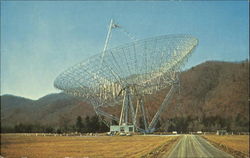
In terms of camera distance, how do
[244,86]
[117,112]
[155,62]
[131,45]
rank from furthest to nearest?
[244,86] < [117,112] < [155,62] < [131,45]

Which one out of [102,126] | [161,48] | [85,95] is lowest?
[102,126]

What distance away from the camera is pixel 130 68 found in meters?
53.9

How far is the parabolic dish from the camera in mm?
48844

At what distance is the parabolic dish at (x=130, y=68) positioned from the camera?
1923 inches

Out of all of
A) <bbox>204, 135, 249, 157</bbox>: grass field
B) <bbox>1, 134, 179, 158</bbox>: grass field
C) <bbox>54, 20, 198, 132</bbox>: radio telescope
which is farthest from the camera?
<bbox>54, 20, 198, 132</bbox>: radio telescope

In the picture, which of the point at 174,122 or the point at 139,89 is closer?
the point at 139,89

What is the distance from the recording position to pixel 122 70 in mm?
54375

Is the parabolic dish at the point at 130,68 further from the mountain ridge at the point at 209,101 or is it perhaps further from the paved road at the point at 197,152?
the mountain ridge at the point at 209,101

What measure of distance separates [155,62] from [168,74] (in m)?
5.01

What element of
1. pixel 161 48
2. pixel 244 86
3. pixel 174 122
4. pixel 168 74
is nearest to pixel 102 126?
pixel 174 122

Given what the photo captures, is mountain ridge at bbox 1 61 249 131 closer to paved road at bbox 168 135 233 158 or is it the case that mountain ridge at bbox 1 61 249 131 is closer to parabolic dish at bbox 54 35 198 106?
parabolic dish at bbox 54 35 198 106

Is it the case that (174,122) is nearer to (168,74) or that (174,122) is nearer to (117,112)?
(117,112)

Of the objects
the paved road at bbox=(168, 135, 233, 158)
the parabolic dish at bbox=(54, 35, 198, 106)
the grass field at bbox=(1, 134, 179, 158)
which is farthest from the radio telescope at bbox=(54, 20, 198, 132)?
the paved road at bbox=(168, 135, 233, 158)

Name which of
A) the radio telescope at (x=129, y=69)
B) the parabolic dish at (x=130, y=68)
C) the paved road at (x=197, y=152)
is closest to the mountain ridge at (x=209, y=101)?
the radio telescope at (x=129, y=69)
